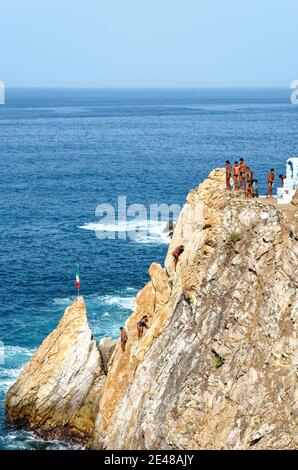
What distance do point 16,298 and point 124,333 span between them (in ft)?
89.5

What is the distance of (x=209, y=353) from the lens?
49031 mm

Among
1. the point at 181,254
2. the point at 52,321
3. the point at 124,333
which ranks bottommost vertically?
the point at 52,321

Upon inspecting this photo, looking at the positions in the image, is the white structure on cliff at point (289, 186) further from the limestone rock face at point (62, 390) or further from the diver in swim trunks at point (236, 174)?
the limestone rock face at point (62, 390)

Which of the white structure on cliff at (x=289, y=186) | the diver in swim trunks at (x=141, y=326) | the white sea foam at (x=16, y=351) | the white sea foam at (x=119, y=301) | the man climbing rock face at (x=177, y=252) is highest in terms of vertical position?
the white structure on cliff at (x=289, y=186)

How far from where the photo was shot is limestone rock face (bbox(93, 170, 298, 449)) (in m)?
46.2

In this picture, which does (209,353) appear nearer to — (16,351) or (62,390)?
(62,390)

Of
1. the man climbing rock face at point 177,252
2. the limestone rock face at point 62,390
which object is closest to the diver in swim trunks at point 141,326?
the man climbing rock face at point 177,252

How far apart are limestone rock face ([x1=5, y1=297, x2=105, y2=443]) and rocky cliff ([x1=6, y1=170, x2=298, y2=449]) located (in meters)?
0.10

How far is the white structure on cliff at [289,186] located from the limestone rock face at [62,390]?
16797mm

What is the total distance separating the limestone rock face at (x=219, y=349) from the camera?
4616 cm

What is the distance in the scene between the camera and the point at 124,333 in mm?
56656

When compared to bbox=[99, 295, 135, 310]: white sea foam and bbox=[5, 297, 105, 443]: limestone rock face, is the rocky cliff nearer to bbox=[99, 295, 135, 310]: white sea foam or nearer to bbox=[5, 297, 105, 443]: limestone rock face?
bbox=[5, 297, 105, 443]: limestone rock face
